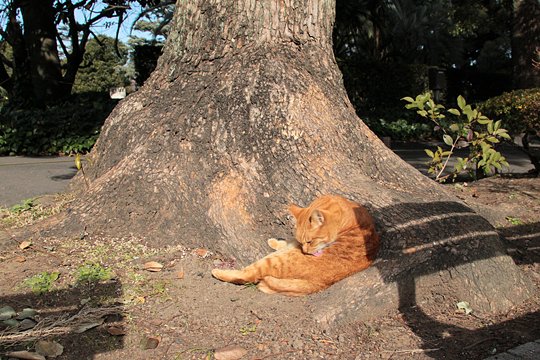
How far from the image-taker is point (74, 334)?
252 centimetres

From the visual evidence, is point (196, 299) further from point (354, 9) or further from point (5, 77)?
point (354, 9)

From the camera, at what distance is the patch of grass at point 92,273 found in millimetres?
3062

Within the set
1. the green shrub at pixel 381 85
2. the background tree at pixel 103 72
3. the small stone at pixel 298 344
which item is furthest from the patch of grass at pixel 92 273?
the background tree at pixel 103 72

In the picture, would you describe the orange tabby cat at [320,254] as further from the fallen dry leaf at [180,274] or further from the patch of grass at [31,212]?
the patch of grass at [31,212]

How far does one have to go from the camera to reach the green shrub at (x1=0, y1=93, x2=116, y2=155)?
11.6m

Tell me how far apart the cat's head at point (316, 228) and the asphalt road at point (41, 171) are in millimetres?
4366

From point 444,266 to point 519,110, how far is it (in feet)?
14.8

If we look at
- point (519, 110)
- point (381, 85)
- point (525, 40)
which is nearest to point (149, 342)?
point (519, 110)

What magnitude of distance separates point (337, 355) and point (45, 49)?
13.1 meters

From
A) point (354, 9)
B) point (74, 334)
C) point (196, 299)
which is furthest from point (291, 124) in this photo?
point (354, 9)

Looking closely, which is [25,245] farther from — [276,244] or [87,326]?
[276,244]

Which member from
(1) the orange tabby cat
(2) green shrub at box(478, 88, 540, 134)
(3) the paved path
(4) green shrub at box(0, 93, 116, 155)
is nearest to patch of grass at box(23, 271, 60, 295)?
(1) the orange tabby cat

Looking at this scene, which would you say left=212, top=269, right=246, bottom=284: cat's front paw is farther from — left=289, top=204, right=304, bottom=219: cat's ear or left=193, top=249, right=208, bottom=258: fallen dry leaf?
left=289, top=204, right=304, bottom=219: cat's ear

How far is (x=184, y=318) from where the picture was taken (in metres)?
2.74
